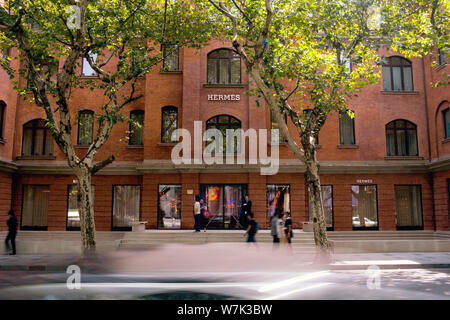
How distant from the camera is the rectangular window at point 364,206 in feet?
66.8

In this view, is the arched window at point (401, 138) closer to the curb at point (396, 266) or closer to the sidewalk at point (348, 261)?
the sidewalk at point (348, 261)

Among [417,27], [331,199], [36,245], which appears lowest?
[36,245]

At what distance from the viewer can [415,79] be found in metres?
21.3

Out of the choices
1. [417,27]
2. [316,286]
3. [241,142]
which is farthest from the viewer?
[241,142]

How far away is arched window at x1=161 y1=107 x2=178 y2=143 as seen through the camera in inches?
806

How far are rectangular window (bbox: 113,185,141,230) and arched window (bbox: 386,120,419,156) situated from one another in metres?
15.2

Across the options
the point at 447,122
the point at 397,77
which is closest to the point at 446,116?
the point at 447,122

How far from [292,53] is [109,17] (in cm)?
753

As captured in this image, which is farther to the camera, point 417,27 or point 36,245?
point 36,245

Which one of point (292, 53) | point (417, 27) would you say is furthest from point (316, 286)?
point (417, 27)

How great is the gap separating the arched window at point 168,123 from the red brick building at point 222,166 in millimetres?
62

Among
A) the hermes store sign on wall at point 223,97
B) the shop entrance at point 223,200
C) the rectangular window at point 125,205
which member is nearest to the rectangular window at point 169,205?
the shop entrance at point 223,200
